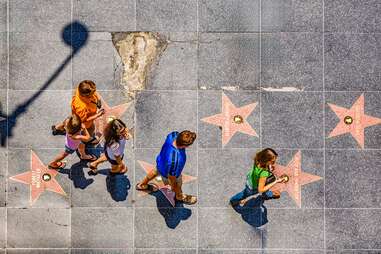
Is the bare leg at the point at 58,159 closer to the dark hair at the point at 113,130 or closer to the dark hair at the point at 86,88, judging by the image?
the dark hair at the point at 113,130

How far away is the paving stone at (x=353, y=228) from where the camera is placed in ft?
29.3

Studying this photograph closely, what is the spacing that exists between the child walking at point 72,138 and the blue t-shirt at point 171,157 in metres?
1.59

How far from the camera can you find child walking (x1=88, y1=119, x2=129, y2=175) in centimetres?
726

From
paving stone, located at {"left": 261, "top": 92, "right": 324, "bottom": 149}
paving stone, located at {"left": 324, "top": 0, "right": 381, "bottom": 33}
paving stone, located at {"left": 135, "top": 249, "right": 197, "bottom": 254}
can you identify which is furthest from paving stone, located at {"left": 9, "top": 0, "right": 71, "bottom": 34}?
paving stone, located at {"left": 324, "top": 0, "right": 381, "bottom": 33}

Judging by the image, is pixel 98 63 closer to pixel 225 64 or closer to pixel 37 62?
pixel 37 62

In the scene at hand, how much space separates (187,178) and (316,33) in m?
4.12

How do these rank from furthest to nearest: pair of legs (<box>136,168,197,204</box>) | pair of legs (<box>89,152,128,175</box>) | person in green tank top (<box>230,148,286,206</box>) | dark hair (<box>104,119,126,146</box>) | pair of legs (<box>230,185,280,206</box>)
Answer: pair of legs (<box>230,185,280,206</box>)
pair of legs (<box>89,152,128,175</box>)
pair of legs (<box>136,168,197,204</box>)
person in green tank top (<box>230,148,286,206</box>)
dark hair (<box>104,119,126,146</box>)

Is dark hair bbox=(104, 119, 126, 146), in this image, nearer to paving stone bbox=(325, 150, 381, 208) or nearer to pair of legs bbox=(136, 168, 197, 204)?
pair of legs bbox=(136, 168, 197, 204)

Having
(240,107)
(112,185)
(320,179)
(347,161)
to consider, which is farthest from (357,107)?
(112,185)

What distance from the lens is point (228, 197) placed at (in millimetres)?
8922

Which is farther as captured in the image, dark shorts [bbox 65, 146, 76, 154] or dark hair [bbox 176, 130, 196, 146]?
dark shorts [bbox 65, 146, 76, 154]

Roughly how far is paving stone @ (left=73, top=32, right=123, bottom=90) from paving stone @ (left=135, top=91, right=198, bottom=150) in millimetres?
695

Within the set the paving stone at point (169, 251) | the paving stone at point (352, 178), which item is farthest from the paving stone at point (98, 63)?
the paving stone at point (352, 178)

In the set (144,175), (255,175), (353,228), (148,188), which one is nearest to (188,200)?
(148,188)
